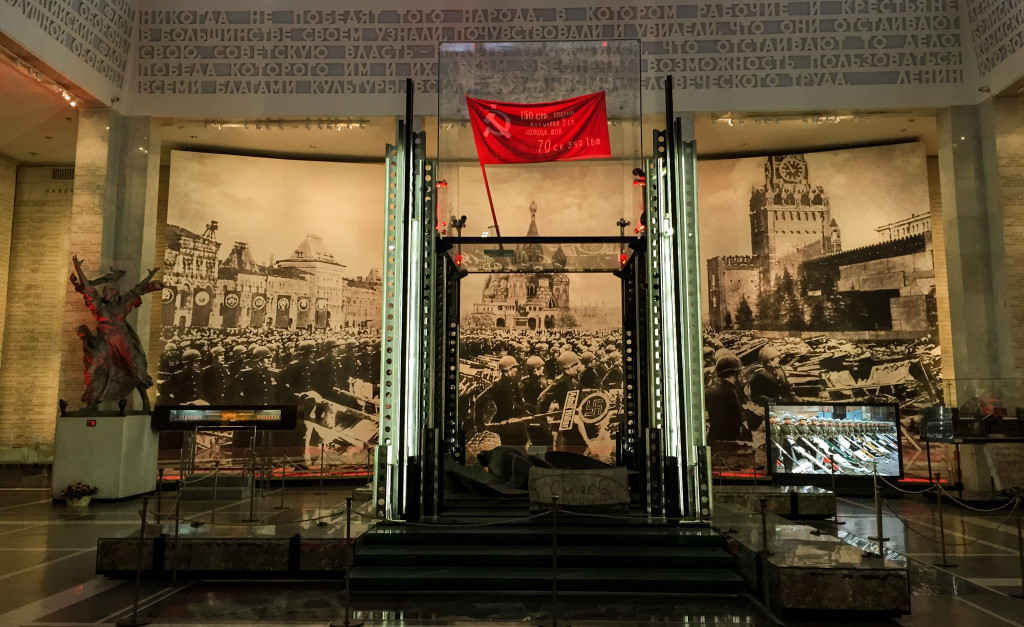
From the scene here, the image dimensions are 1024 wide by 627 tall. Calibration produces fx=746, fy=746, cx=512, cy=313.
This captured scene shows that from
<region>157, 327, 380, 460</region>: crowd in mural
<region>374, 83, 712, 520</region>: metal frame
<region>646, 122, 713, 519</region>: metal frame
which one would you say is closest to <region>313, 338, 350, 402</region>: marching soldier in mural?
<region>157, 327, 380, 460</region>: crowd in mural

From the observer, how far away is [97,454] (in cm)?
1378

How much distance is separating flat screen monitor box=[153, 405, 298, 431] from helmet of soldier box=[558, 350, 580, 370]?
6.90 metres

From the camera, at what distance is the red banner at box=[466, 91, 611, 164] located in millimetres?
8789

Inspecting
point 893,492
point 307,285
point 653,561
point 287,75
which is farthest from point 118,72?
point 893,492

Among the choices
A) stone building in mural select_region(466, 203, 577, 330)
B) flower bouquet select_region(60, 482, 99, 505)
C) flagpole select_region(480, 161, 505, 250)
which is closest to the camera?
flagpole select_region(480, 161, 505, 250)

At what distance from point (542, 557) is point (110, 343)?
34.2 ft

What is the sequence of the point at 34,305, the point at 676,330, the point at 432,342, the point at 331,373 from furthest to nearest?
1. the point at 34,305
2. the point at 331,373
3. the point at 432,342
4. the point at 676,330

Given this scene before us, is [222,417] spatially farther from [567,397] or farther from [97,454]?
[567,397]

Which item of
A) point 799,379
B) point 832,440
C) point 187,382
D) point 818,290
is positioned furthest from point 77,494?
point 818,290

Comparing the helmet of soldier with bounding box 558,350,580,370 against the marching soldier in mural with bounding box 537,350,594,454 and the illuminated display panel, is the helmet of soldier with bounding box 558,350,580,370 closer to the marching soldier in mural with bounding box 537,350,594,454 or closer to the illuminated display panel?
the marching soldier in mural with bounding box 537,350,594,454

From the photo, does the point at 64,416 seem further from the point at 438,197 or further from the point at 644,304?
the point at 644,304

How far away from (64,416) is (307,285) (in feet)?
21.3

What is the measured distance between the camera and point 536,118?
8.90 metres

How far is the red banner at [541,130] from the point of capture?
8.79 meters
